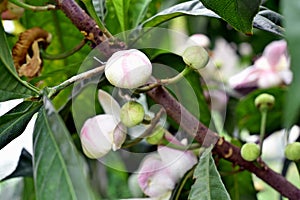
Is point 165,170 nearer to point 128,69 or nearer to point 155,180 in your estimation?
point 155,180

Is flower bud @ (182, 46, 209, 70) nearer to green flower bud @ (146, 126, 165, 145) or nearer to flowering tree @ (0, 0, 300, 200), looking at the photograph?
flowering tree @ (0, 0, 300, 200)

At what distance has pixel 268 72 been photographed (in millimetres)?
1096

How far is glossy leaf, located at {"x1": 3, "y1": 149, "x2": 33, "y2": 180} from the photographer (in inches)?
26.5

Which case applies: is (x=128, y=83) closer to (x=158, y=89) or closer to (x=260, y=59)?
(x=158, y=89)

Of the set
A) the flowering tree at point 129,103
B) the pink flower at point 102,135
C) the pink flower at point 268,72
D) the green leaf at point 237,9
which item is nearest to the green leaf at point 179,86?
the flowering tree at point 129,103

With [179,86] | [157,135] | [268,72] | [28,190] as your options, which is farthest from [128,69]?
[268,72]

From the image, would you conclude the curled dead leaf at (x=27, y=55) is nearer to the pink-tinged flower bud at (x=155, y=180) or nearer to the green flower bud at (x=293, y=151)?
the pink-tinged flower bud at (x=155, y=180)

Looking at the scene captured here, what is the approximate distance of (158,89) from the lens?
1.74 ft

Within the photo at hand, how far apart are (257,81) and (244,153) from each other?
565 millimetres

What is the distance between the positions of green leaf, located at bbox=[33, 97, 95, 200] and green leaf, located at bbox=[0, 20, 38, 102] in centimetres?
5

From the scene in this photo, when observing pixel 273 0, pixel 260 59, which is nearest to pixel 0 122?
pixel 273 0

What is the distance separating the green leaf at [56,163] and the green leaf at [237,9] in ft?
0.43

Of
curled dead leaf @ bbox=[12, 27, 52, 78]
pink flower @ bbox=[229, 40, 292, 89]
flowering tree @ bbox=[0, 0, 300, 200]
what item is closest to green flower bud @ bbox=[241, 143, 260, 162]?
flowering tree @ bbox=[0, 0, 300, 200]

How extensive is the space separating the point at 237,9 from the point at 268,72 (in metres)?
0.71
